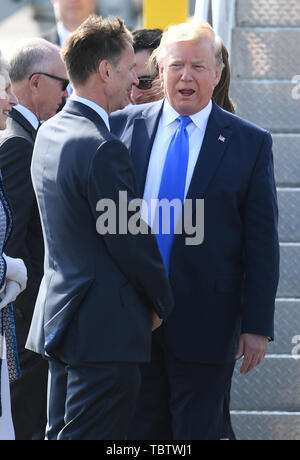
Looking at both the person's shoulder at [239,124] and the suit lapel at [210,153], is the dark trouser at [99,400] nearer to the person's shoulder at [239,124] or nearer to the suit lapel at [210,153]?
the suit lapel at [210,153]

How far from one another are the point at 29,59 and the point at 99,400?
2.11m

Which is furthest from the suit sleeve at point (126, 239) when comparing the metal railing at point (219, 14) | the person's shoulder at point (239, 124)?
the metal railing at point (219, 14)

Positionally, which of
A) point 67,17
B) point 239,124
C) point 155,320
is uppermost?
point 67,17

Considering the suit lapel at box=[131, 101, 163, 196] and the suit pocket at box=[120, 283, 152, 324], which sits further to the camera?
the suit lapel at box=[131, 101, 163, 196]

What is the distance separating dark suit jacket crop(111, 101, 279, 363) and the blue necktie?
5 centimetres

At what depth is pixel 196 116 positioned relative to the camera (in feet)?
14.7

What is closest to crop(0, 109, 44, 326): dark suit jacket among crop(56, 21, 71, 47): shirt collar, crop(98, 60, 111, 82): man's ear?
crop(98, 60, 111, 82): man's ear

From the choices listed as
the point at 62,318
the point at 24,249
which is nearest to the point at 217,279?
the point at 62,318

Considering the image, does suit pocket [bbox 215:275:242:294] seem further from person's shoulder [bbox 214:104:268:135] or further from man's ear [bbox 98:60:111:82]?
man's ear [bbox 98:60:111:82]

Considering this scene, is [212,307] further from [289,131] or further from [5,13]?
[5,13]

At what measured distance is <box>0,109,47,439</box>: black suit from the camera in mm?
4930
